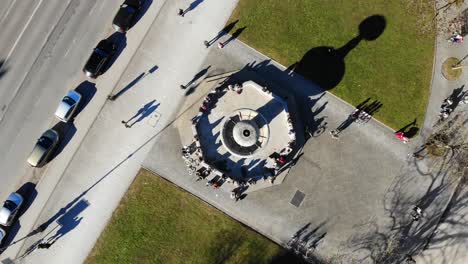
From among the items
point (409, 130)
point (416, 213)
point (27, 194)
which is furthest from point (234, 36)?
point (27, 194)

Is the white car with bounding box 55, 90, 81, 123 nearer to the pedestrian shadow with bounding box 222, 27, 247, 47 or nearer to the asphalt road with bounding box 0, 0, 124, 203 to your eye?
the asphalt road with bounding box 0, 0, 124, 203

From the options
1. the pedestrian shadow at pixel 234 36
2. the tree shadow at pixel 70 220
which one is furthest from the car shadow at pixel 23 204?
the pedestrian shadow at pixel 234 36

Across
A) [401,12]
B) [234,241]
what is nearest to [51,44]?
[234,241]

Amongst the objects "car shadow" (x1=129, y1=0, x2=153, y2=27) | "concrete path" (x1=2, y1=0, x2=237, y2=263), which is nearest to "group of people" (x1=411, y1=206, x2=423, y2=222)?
"concrete path" (x1=2, y1=0, x2=237, y2=263)

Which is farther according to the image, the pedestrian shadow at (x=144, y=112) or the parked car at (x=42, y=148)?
the pedestrian shadow at (x=144, y=112)

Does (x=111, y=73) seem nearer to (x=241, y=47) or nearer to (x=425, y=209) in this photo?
(x=241, y=47)

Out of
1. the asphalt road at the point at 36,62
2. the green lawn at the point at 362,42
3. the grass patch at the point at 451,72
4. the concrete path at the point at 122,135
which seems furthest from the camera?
the grass patch at the point at 451,72

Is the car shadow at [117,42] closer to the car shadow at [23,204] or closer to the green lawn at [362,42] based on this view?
the green lawn at [362,42]
